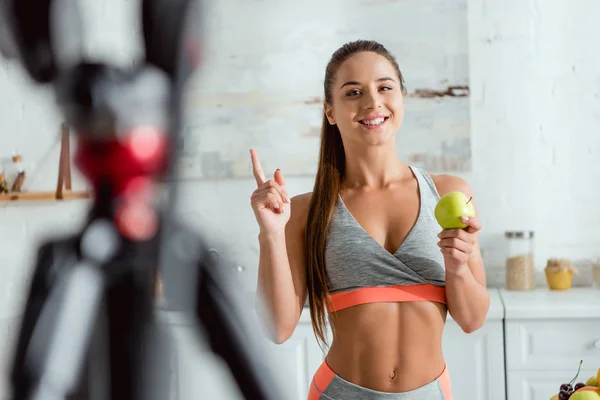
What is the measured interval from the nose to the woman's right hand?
0.84ft

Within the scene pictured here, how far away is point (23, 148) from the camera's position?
0.20 meters

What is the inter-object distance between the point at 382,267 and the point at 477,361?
0.99 metres

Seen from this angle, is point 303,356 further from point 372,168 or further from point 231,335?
point 231,335

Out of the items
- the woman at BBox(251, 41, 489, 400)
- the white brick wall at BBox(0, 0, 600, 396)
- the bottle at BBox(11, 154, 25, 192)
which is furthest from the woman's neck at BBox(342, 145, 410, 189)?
the white brick wall at BBox(0, 0, 600, 396)

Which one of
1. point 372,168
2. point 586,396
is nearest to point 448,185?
point 372,168

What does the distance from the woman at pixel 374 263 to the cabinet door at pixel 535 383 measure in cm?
92

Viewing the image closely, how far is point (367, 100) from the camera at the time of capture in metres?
0.83

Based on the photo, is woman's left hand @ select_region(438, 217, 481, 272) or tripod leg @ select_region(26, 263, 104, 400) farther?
woman's left hand @ select_region(438, 217, 481, 272)

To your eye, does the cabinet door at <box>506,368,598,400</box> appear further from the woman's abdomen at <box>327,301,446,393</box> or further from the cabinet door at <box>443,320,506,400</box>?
the woman's abdomen at <box>327,301,446,393</box>

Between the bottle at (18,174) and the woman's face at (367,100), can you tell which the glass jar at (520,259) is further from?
the bottle at (18,174)

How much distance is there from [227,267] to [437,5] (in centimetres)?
206

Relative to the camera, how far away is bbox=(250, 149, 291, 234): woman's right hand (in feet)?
1.66

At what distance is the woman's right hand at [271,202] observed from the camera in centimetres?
51

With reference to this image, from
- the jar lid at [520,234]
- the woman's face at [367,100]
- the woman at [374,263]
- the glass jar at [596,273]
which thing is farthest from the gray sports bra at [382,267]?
the glass jar at [596,273]
